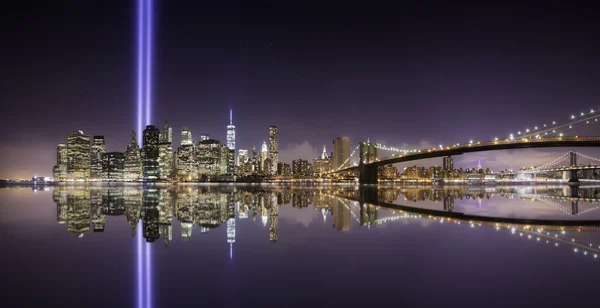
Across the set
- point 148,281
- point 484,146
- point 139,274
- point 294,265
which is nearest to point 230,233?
point 294,265

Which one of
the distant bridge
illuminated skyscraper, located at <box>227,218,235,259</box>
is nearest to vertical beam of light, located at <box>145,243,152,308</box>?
illuminated skyscraper, located at <box>227,218,235,259</box>

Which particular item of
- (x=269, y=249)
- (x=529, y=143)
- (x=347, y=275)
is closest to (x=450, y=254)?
(x=347, y=275)

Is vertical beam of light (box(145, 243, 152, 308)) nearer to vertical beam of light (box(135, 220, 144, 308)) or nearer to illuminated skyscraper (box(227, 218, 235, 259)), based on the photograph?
vertical beam of light (box(135, 220, 144, 308))

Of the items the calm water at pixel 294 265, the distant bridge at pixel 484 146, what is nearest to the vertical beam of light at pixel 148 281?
the calm water at pixel 294 265

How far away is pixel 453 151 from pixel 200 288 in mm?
73147

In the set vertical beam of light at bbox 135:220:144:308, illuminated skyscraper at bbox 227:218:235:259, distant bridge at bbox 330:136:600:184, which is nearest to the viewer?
vertical beam of light at bbox 135:220:144:308

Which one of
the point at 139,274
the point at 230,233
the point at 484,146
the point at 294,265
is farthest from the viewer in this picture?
the point at 484,146

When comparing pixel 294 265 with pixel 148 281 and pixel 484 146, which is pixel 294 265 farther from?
pixel 484 146

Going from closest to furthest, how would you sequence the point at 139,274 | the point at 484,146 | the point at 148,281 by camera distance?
the point at 148,281 < the point at 139,274 < the point at 484,146

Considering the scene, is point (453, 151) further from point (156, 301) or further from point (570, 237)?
point (156, 301)

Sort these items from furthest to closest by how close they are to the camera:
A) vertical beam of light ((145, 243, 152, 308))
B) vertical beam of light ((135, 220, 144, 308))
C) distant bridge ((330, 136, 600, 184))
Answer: distant bridge ((330, 136, 600, 184))
vertical beam of light ((135, 220, 144, 308))
vertical beam of light ((145, 243, 152, 308))

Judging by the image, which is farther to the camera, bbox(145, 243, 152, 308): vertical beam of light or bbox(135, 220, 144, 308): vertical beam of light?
bbox(135, 220, 144, 308): vertical beam of light

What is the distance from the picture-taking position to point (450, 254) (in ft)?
32.4

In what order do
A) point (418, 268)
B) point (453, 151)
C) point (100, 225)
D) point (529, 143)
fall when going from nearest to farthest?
point (418, 268)
point (100, 225)
point (529, 143)
point (453, 151)
